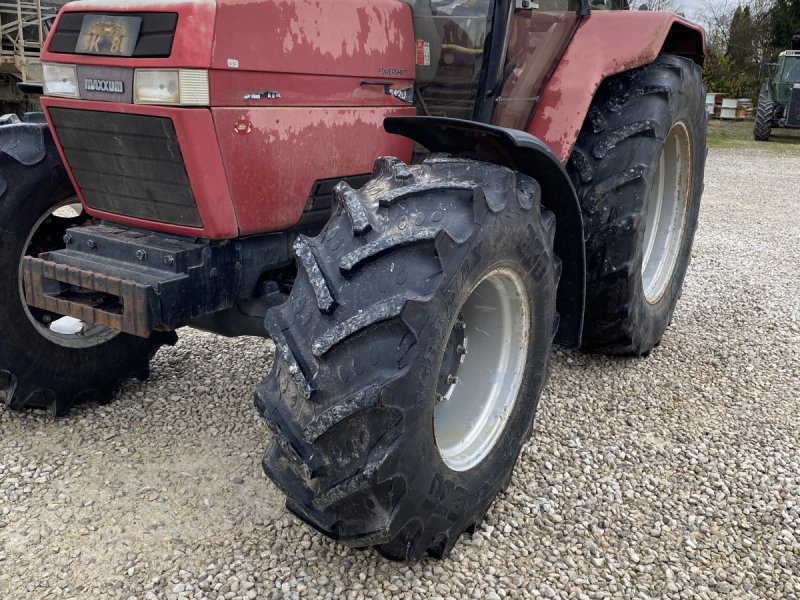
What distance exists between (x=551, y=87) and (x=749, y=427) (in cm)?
169

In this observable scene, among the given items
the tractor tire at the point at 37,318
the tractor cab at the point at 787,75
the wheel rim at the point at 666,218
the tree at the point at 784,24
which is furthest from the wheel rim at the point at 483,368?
the tree at the point at 784,24

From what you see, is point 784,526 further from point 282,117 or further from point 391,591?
point 282,117

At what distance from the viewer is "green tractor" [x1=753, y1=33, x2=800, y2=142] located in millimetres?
16953

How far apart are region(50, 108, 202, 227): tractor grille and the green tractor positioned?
17.4 meters

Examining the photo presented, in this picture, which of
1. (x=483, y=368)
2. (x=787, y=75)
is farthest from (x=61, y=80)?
(x=787, y=75)

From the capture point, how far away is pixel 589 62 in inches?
125

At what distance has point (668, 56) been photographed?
3.67 m

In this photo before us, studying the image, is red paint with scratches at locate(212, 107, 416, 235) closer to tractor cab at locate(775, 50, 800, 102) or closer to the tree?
tractor cab at locate(775, 50, 800, 102)

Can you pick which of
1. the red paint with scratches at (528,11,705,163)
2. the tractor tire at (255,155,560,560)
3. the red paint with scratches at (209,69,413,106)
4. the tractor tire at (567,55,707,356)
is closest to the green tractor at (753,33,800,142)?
the tractor tire at (567,55,707,356)

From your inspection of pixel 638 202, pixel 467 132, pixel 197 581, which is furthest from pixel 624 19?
pixel 197 581

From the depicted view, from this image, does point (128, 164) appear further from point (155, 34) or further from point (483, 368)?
point (483, 368)

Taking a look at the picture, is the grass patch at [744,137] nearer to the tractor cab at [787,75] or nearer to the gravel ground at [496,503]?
the tractor cab at [787,75]

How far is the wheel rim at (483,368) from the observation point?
2488 mm

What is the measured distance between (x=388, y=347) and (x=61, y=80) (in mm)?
1438
